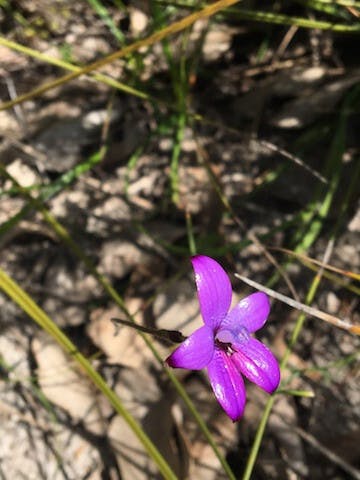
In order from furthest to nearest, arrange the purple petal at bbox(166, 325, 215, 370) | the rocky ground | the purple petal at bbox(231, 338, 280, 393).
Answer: the rocky ground < the purple petal at bbox(231, 338, 280, 393) < the purple petal at bbox(166, 325, 215, 370)

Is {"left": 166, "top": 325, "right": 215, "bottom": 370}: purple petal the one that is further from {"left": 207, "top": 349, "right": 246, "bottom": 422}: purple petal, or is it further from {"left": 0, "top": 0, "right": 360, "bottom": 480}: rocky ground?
{"left": 0, "top": 0, "right": 360, "bottom": 480}: rocky ground

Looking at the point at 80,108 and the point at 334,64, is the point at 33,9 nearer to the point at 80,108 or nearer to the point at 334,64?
the point at 80,108

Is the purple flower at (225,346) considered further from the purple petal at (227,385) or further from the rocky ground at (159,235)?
the rocky ground at (159,235)

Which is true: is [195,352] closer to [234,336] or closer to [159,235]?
[234,336]

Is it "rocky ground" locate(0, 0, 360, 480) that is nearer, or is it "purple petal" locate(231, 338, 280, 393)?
"purple petal" locate(231, 338, 280, 393)

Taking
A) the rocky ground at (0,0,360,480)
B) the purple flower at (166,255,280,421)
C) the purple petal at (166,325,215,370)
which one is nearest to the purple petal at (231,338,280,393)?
the purple flower at (166,255,280,421)

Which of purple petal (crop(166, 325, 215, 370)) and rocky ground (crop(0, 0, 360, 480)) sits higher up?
purple petal (crop(166, 325, 215, 370))

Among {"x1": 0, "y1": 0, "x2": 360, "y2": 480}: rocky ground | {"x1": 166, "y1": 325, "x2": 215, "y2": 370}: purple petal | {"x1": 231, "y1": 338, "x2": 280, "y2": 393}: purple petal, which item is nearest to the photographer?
{"x1": 166, "y1": 325, "x2": 215, "y2": 370}: purple petal
